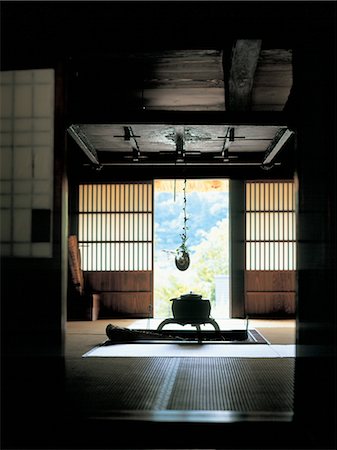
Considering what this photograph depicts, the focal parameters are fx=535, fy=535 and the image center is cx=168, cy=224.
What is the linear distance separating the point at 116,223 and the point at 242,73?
507cm

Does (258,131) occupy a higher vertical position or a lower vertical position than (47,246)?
higher

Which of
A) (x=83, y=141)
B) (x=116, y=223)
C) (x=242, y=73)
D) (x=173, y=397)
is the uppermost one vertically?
(x=242, y=73)

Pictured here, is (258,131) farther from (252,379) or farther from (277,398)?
(277,398)

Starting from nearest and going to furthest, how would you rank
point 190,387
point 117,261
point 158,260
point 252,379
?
point 190,387
point 252,379
point 117,261
point 158,260

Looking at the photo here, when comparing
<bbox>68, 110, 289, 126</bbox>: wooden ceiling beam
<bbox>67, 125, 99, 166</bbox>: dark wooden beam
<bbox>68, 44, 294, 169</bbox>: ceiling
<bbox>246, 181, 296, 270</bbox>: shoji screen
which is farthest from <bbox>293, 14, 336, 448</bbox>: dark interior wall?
<bbox>246, 181, 296, 270</bbox>: shoji screen

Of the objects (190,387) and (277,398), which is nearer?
(277,398)

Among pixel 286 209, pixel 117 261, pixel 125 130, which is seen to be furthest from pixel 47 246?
pixel 286 209

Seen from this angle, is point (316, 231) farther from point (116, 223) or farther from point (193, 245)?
point (193, 245)

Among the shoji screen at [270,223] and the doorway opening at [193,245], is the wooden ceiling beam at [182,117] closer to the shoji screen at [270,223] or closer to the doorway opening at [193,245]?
the shoji screen at [270,223]

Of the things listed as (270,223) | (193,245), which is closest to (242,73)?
(270,223)

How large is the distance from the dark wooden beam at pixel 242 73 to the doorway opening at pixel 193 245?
6.41 m

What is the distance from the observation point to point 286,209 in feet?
29.4

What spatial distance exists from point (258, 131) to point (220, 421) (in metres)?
4.27

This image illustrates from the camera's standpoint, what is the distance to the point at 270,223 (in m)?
8.98
